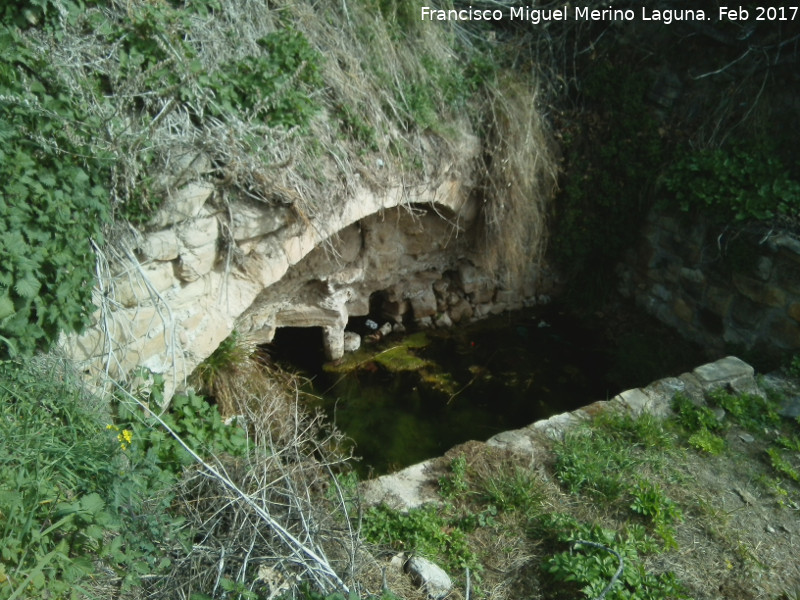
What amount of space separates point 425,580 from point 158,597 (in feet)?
3.62

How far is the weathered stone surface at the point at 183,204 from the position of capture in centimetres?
354

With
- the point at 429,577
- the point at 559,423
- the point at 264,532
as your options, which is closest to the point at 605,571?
the point at 429,577

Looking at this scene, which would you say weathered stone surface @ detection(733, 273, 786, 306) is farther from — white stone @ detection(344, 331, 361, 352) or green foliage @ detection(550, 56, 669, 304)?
white stone @ detection(344, 331, 361, 352)

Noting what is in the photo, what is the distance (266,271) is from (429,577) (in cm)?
206

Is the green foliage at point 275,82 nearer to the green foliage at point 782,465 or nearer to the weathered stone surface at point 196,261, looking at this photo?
the weathered stone surface at point 196,261

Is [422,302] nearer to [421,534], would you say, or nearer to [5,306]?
[421,534]

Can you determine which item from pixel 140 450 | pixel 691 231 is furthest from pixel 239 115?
pixel 691 231

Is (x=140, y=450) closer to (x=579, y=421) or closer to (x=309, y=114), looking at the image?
(x=309, y=114)

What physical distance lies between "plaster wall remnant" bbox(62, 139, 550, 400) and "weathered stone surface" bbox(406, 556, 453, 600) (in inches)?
67.3

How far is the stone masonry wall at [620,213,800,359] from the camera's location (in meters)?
4.96

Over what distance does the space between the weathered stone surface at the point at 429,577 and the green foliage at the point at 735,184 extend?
361cm

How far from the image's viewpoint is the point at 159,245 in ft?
11.6

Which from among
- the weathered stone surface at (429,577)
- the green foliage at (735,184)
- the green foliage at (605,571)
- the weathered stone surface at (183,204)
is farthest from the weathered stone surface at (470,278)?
the weathered stone surface at (429,577)

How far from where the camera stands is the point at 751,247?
5094 millimetres
